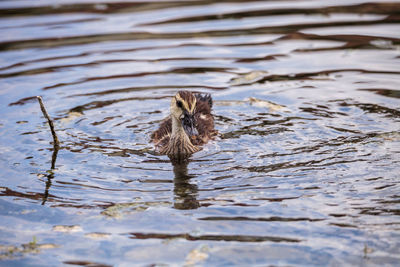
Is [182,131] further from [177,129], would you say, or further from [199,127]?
[199,127]

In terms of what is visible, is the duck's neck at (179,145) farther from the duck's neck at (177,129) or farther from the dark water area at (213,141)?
the dark water area at (213,141)

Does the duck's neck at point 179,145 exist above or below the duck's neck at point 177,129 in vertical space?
below

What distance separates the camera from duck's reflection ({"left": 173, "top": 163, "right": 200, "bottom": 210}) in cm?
691

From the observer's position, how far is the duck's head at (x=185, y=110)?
878 centimetres

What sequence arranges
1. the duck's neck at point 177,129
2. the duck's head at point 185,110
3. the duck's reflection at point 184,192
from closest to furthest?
the duck's reflection at point 184,192, the duck's head at point 185,110, the duck's neck at point 177,129

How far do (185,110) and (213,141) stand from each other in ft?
2.23

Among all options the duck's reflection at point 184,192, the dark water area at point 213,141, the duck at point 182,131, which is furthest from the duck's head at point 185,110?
the duck's reflection at point 184,192

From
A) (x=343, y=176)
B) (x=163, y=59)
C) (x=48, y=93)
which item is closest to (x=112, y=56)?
(x=163, y=59)

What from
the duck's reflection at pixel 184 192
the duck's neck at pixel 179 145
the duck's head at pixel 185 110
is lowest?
the duck's reflection at pixel 184 192

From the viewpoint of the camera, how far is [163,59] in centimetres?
1270

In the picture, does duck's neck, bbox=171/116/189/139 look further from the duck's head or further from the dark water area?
the dark water area

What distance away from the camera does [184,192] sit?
7.24m

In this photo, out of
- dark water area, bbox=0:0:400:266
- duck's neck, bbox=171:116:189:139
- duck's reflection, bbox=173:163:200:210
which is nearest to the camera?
dark water area, bbox=0:0:400:266

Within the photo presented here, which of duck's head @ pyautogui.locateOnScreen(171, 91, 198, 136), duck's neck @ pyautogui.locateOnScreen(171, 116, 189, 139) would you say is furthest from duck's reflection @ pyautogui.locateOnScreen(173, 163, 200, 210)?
duck's head @ pyautogui.locateOnScreen(171, 91, 198, 136)
